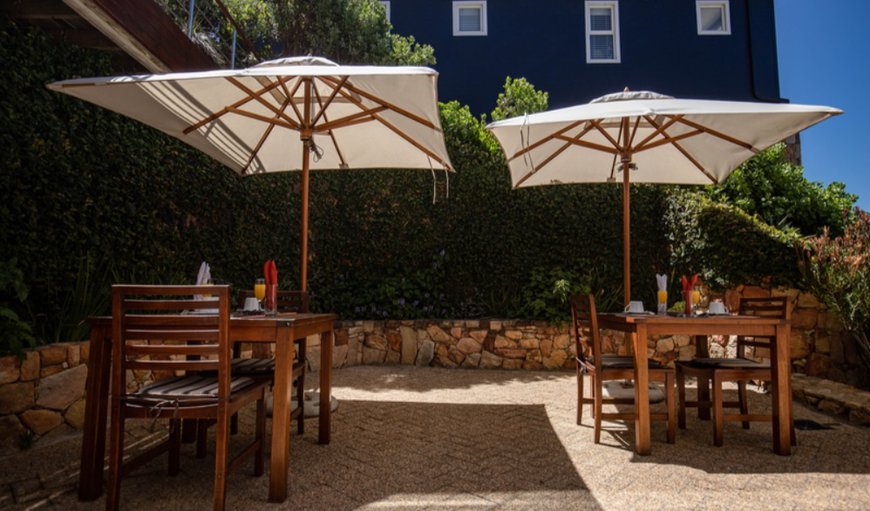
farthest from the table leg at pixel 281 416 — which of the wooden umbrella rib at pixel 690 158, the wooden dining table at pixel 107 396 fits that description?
the wooden umbrella rib at pixel 690 158

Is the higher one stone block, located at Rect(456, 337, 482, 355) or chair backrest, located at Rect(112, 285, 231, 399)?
chair backrest, located at Rect(112, 285, 231, 399)

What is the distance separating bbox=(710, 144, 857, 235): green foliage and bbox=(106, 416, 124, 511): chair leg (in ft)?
23.9

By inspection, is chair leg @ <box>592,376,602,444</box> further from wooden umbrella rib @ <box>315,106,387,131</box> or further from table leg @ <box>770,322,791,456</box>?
wooden umbrella rib @ <box>315,106,387,131</box>

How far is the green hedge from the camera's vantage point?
3.70 metres

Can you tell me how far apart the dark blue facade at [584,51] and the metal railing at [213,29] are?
162 inches

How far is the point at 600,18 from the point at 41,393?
1143 centimetres

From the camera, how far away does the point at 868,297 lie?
15.4 feet

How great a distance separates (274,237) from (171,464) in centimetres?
379

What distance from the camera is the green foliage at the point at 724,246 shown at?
5367mm


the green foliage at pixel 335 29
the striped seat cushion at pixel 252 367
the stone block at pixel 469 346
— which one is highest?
the green foliage at pixel 335 29

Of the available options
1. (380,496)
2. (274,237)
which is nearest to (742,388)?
(380,496)

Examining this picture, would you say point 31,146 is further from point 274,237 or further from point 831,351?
point 831,351

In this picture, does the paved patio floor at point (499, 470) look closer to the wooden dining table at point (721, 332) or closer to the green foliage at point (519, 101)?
the wooden dining table at point (721, 332)

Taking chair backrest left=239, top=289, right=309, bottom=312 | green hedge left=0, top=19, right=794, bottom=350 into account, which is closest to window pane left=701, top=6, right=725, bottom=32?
green hedge left=0, top=19, right=794, bottom=350
